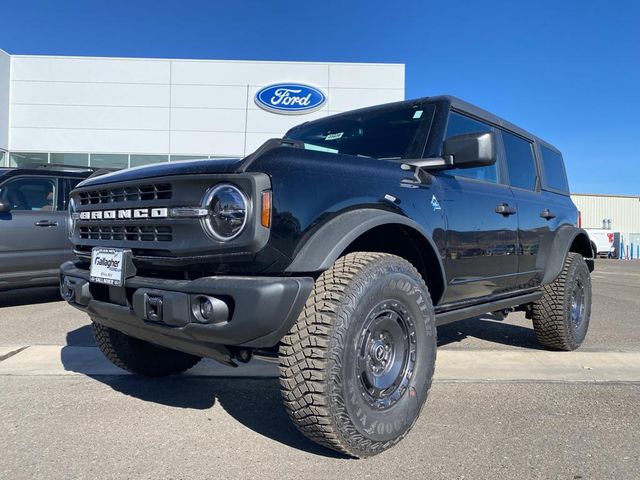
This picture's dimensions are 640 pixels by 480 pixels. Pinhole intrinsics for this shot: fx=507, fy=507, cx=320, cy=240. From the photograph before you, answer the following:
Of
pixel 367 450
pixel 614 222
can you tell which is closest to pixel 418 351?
pixel 367 450

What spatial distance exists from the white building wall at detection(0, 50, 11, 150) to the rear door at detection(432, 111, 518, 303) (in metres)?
18.8

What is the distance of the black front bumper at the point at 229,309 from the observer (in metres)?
2.05

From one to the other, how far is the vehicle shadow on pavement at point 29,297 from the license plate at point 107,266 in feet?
17.0

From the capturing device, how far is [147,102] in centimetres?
1823

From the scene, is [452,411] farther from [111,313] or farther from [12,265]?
[12,265]

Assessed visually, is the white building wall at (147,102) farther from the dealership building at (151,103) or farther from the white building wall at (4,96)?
the white building wall at (4,96)

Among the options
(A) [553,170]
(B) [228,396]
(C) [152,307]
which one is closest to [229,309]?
(C) [152,307]

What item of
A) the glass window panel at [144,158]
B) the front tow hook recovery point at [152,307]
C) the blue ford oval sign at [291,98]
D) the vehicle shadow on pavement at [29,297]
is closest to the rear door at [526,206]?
the front tow hook recovery point at [152,307]

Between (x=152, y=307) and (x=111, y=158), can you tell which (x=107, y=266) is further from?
(x=111, y=158)

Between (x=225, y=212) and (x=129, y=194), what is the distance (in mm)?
675

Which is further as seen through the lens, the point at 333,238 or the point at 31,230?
the point at 31,230

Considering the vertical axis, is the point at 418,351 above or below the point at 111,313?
below

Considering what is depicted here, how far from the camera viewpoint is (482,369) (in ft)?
13.6

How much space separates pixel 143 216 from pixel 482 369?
3007 mm
